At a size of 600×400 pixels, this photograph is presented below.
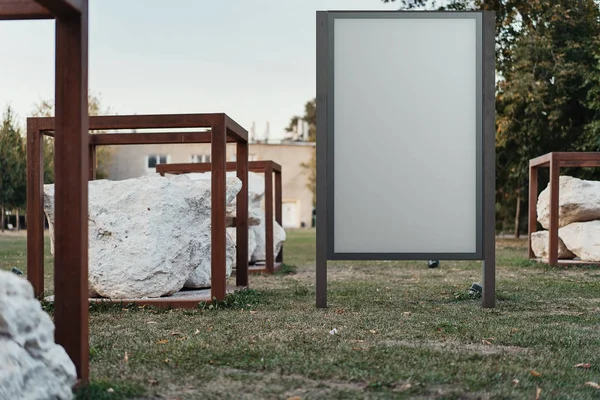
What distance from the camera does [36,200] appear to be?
8.96 metres

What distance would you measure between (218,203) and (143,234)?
1004 millimetres

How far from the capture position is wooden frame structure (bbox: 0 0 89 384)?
434cm

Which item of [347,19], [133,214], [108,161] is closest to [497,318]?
[347,19]

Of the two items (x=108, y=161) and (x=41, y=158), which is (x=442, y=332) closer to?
(x=41, y=158)

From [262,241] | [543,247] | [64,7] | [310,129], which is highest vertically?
[310,129]

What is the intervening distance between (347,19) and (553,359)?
4607mm

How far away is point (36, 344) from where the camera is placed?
3885mm

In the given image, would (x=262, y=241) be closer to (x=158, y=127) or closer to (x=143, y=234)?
(x=143, y=234)

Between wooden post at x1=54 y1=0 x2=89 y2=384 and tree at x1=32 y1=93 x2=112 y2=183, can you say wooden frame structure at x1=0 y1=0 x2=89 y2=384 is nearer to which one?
wooden post at x1=54 y1=0 x2=89 y2=384

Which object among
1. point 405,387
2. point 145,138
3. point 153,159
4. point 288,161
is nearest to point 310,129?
point 288,161

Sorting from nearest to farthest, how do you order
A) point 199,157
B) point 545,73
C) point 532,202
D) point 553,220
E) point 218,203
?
point 218,203 < point 553,220 < point 532,202 < point 545,73 < point 199,157

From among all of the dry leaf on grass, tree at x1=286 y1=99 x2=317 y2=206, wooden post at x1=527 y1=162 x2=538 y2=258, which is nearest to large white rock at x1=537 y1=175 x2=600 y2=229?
wooden post at x1=527 y1=162 x2=538 y2=258

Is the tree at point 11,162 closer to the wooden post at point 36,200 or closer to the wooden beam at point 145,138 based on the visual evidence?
the wooden beam at point 145,138

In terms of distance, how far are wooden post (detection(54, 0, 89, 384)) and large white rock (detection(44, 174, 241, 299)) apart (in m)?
4.40
